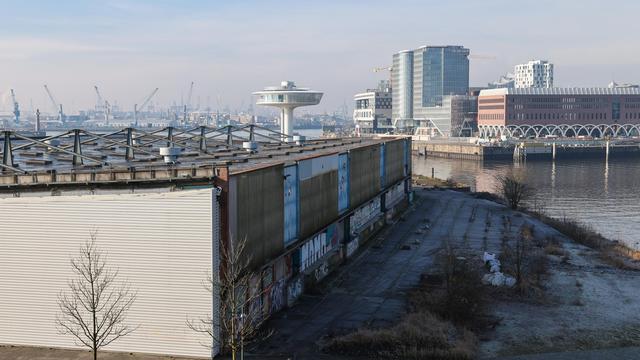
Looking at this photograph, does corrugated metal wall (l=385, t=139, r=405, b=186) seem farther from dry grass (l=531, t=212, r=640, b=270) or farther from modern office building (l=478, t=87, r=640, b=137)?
modern office building (l=478, t=87, r=640, b=137)

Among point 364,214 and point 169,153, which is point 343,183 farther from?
point 169,153

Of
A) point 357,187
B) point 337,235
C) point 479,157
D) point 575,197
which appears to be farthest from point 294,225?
point 479,157

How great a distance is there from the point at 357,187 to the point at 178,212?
25.6 metres

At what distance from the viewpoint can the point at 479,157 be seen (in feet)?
543

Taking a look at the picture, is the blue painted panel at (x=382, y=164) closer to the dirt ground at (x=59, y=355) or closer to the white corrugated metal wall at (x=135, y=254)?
the white corrugated metal wall at (x=135, y=254)

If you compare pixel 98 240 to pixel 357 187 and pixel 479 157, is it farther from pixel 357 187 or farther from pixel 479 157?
pixel 479 157

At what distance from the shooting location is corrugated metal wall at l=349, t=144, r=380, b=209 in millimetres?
49312

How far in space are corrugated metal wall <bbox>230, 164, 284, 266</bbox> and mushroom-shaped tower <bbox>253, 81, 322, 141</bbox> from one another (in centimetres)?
9700

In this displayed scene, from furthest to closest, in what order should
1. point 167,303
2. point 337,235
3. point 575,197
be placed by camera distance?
1. point 575,197
2. point 337,235
3. point 167,303

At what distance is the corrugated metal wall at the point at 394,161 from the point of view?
216ft

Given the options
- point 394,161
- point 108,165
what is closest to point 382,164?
point 394,161

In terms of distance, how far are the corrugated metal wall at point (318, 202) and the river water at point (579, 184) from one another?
28.0m

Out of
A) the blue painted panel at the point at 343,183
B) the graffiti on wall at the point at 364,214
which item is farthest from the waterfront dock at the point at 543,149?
the blue painted panel at the point at 343,183

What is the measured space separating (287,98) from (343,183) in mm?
87141
